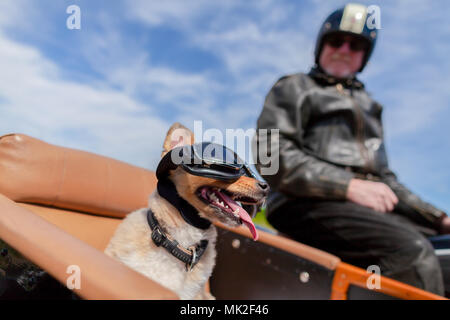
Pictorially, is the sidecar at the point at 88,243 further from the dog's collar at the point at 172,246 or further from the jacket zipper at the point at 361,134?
the jacket zipper at the point at 361,134

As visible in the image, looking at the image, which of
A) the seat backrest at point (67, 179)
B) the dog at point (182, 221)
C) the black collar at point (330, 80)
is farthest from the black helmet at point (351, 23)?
the dog at point (182, 221)

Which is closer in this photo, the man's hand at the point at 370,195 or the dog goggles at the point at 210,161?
the dog goggles at the point at 210,161

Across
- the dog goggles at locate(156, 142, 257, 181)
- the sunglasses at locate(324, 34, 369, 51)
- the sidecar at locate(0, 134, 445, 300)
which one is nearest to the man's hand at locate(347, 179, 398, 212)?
the sidecar at locate(0, 134, 445, 300)

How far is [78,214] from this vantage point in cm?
158

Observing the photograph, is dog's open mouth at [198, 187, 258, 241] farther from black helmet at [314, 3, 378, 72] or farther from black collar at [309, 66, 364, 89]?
black helmet at [314, 3, 378, 72]

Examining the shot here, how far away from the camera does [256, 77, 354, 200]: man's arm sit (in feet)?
5.93

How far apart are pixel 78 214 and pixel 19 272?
0.75m

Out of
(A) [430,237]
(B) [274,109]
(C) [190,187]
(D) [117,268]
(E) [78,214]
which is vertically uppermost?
(B) [274,109]

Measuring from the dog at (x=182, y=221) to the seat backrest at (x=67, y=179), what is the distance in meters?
0.45

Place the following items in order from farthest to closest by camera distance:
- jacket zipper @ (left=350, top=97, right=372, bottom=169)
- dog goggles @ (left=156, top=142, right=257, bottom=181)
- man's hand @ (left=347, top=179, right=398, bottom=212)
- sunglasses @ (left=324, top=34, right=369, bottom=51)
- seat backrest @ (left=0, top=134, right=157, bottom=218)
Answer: sunglasses @ (left=324, top=34, right=369, bottom=51) < jacket zipper @ (left=350, top=97, right=372, bottom=169) < man's hand @ (left=347, top=179, right=398, bottom=212) < seat backrest @ (left=0, top=134, right=157, bottom=218) < dog goggles @ (left=156, top=142, right=257, bottom=181)

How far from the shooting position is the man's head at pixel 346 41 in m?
2.22

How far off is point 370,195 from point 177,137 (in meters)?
1.49
